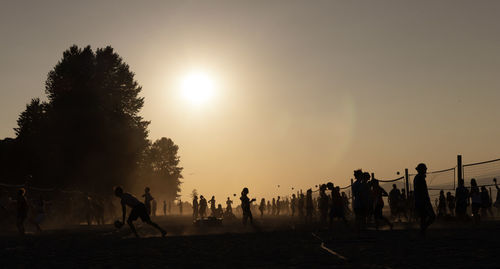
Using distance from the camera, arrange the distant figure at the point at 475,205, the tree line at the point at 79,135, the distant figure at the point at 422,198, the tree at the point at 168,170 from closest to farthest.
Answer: the distant figure at the point at 422,198
the distant figure at the point at 475,205
the tree line at the point at 79,135
the tree at the point at 168,170

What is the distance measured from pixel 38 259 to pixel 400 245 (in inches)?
305

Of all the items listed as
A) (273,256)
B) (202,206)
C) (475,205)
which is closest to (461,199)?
(475,205)

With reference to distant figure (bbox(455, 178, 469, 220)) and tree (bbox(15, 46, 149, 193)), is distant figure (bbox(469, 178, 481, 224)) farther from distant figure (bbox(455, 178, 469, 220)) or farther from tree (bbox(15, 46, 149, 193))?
tree (bbox(15, 46, 149, 193))

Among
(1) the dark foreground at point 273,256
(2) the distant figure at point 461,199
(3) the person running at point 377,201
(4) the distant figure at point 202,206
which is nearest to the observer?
(1) the dark foreground at point 273,256

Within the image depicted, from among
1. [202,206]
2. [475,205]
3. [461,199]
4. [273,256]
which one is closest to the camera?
[273,256]

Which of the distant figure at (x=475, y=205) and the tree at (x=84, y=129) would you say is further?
the tree at (x=84, y=129)

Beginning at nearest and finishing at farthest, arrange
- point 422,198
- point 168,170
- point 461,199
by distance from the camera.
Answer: point 422,198, point 461,199, point 168,170

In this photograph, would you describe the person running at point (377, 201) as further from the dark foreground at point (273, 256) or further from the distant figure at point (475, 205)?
the dark foreground at point (273, 256)

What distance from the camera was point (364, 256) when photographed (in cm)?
1092

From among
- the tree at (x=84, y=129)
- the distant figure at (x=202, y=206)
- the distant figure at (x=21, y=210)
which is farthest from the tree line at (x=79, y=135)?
the distant figure at (x=21, y=210)

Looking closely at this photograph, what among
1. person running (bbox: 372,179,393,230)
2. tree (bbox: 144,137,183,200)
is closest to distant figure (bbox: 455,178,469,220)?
person running (bbox: 372,179,393,230)

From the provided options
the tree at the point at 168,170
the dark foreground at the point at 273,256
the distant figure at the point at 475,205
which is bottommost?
the dark foreground at the point at 273,256

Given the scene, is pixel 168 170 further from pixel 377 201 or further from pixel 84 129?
pixel 377 201

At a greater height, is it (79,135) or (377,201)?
(79,135)
